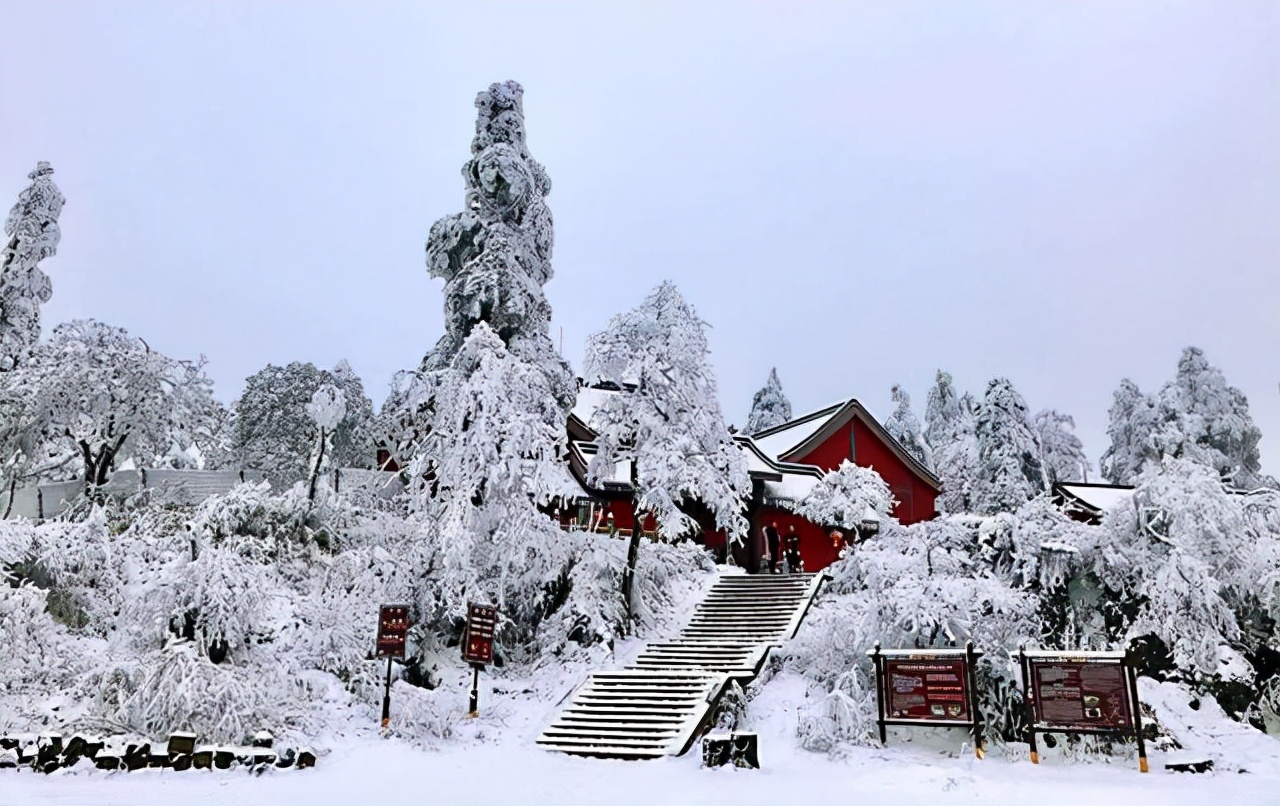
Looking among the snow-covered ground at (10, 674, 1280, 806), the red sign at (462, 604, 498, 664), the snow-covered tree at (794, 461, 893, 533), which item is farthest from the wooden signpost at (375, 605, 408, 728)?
the snow-covered tree at (794, 461, 893, 533)

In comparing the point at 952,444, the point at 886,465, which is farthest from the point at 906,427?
the point at 886,465

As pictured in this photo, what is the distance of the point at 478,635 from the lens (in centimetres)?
1490

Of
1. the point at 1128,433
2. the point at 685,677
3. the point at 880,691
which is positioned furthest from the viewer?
the point at 1128,433

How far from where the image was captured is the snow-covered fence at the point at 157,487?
26312mm

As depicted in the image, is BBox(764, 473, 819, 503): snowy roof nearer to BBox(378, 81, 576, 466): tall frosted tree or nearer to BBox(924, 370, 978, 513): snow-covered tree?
BBox(924, 370, 978, 513): snow-covered tree

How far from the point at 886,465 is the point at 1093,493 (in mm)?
8415

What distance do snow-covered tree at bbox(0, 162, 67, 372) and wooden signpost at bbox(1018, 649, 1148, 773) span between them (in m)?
33.2

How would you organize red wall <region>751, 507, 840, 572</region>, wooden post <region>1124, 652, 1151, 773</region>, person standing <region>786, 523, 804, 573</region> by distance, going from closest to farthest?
wooden post <region>1124, 652, 1151, 773</region> < person standing <region>786, 523, 804, 573</region> < red wall <region>751, 507, 840, 572</region>

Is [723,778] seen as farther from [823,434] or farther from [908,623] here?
[823,434]

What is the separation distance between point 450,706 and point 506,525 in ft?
13.5

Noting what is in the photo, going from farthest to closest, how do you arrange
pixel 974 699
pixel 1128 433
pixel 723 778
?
pixel 1128 433 < pixel 974 699 < pixel 723 778

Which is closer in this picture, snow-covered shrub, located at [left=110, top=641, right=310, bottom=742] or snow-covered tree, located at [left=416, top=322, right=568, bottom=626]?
snow-covered shrub, located at [left=110, top=641, right=310, bottom=742]

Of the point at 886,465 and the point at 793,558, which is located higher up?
the point at 886,465

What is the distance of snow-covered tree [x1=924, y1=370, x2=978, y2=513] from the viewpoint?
35.5 metres
